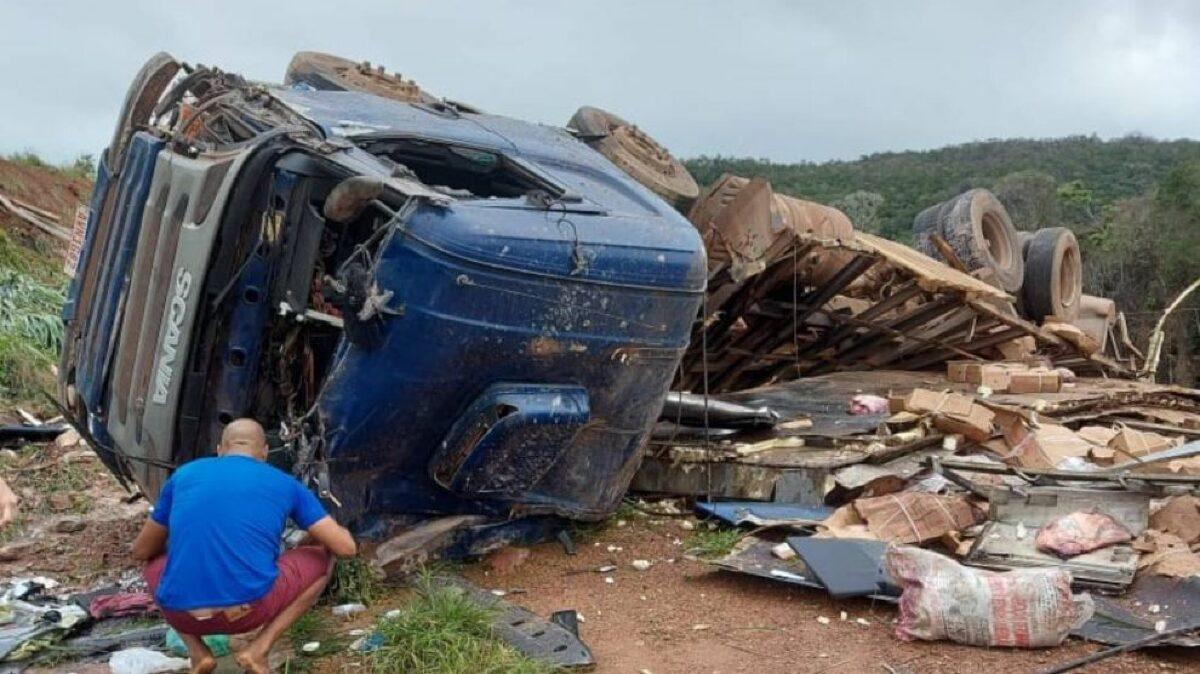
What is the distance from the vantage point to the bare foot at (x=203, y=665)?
3262mm

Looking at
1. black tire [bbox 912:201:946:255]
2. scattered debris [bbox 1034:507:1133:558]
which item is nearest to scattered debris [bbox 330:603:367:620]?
scattered debris [bbox 1034:507:1133:558]

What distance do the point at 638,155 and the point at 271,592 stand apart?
4.38 metres

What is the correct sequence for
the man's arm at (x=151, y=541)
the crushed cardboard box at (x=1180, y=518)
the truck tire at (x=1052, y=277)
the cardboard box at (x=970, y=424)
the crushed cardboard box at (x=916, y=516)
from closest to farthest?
1. the man's arm at (x=151, y=541)
2. the crushed cardboard box at (x=1180, y=518)
3. the crushed cardboard box at (x=916, y=516)
4. the cardboard box at (x=970, y=424)
5. the truck tire at (x=1052, y=277)

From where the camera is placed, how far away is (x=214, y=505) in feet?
10.5

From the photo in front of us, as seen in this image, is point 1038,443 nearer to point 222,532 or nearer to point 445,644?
point 445,644

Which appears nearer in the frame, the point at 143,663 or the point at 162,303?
the point at 143,663

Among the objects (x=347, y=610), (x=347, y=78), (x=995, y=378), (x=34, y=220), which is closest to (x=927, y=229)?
(x=995, y=378)

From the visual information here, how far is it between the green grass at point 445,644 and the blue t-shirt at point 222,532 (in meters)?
0.49

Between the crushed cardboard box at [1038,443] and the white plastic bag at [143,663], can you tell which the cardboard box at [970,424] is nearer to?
the crushed cardboard box at [1038,443]

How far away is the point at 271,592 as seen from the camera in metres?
3.31

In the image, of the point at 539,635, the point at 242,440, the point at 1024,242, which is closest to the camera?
the point at 242,440

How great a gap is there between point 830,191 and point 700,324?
32855mm

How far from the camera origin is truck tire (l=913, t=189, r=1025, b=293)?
422 inches

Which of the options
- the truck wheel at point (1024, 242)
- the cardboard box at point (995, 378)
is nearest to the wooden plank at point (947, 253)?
the truck wheel at point (1024, 242)
